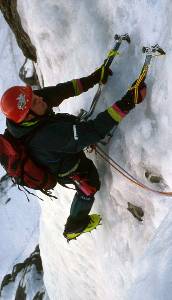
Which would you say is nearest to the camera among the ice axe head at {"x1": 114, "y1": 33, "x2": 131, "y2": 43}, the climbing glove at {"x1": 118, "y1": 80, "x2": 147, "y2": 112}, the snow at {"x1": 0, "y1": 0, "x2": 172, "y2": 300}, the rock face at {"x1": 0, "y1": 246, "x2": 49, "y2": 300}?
the snow at {"x1": 0, "y1": 0, "x2": 172, "y2": 300}

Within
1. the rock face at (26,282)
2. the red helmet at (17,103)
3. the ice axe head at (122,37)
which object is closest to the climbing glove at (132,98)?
the ice axe head at (122,37)

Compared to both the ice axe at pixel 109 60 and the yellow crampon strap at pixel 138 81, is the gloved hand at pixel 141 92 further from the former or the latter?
the ice axe at pixel 109 60

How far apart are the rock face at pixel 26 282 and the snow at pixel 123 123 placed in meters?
6.70

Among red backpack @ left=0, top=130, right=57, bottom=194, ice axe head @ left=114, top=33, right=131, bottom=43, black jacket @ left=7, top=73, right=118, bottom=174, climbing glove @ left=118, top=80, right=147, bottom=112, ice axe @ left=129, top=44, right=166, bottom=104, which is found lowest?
red backpack @ left=0, top=130, right=57, bottom=194

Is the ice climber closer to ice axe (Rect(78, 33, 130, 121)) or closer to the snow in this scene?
ice axe (Rect(78, 33, 130, 121))

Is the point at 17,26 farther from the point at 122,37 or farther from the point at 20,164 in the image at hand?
the point at 20,164

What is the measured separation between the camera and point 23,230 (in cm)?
→ 1717

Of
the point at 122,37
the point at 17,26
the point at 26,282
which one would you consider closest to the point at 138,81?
the point at 122,37

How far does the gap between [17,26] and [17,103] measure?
2.79 m

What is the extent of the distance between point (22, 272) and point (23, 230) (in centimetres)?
253

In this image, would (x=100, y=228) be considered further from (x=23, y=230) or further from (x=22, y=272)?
(x=23, y=230)

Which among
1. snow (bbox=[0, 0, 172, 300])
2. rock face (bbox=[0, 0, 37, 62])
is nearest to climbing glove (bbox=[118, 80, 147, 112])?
snow (bbox=[0, 0, 172, 300])

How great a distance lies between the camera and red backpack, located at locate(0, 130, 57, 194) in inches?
191

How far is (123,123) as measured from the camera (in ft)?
16.7
